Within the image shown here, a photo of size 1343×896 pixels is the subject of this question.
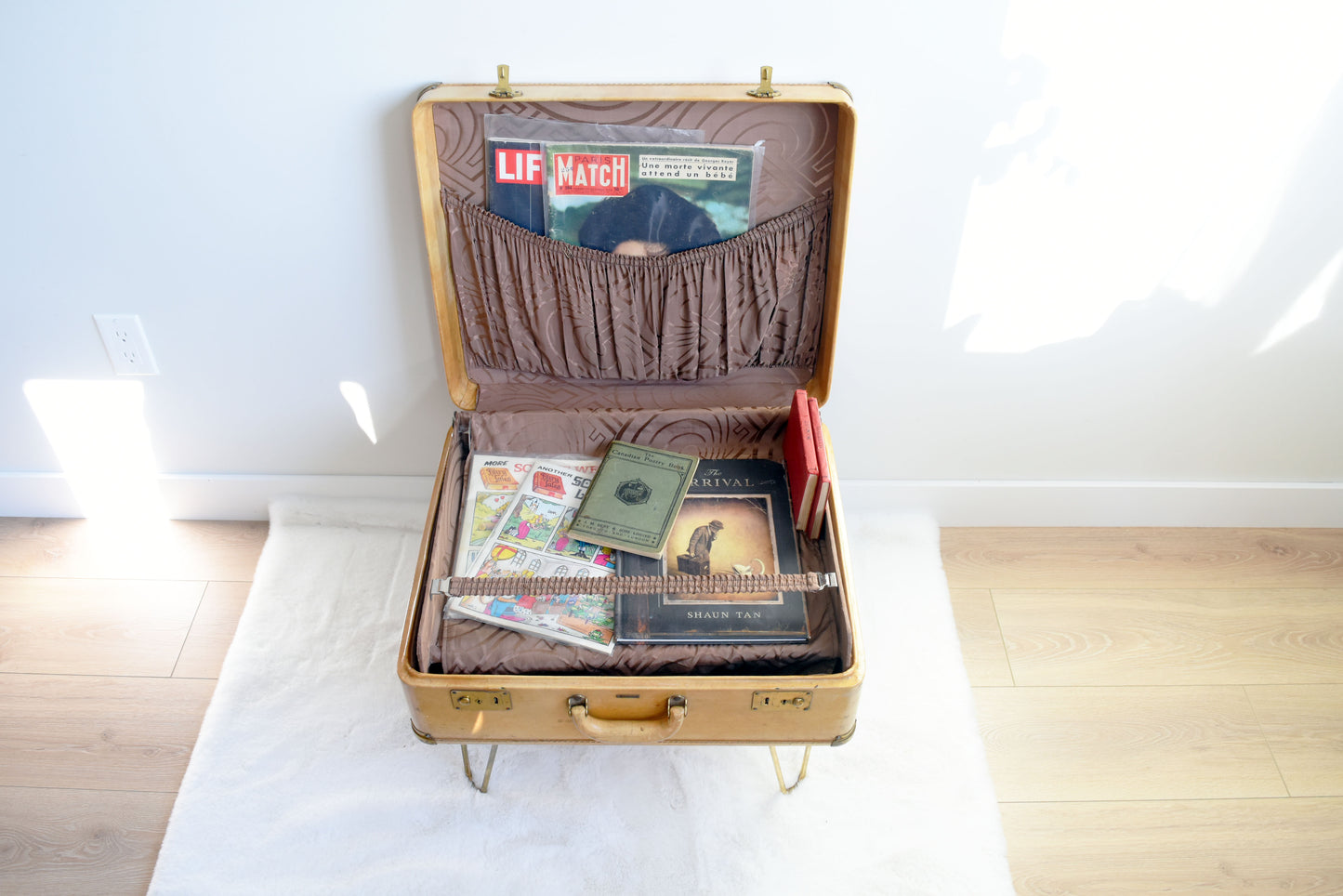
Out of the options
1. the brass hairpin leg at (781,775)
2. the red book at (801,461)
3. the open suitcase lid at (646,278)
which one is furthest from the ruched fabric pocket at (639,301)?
the brass hairpin leg at (781,775)

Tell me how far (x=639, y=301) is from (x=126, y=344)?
2.66ft

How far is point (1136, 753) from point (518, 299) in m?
1.14

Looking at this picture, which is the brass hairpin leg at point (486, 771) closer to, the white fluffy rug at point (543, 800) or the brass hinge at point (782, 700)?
the white fluffy rug at point (543, 800)

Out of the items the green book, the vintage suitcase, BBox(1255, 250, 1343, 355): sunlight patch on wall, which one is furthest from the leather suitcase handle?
BBox(1255, 250, 1343, 355): sunlight patch on wall

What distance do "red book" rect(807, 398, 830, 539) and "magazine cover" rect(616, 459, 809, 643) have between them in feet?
0.11

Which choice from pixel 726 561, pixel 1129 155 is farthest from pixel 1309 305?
pixel 726 561

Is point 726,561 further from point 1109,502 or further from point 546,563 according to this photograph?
point 1109,502

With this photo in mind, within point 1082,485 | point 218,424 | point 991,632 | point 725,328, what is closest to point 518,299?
point 725,328

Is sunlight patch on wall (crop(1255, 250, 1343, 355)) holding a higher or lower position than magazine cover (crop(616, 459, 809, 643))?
higher

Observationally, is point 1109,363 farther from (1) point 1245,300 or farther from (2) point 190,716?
(2) point 190,716

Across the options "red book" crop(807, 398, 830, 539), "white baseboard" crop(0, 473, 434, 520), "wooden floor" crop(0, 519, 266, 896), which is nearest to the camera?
"red book" crop(807, 398, 830, 539)

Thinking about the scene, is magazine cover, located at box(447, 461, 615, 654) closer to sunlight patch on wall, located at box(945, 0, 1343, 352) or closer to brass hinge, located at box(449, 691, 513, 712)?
brass hinge, located at box(449, 691, 513, 712)

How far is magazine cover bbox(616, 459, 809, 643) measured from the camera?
1.05 meters

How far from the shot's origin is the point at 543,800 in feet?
4.14
